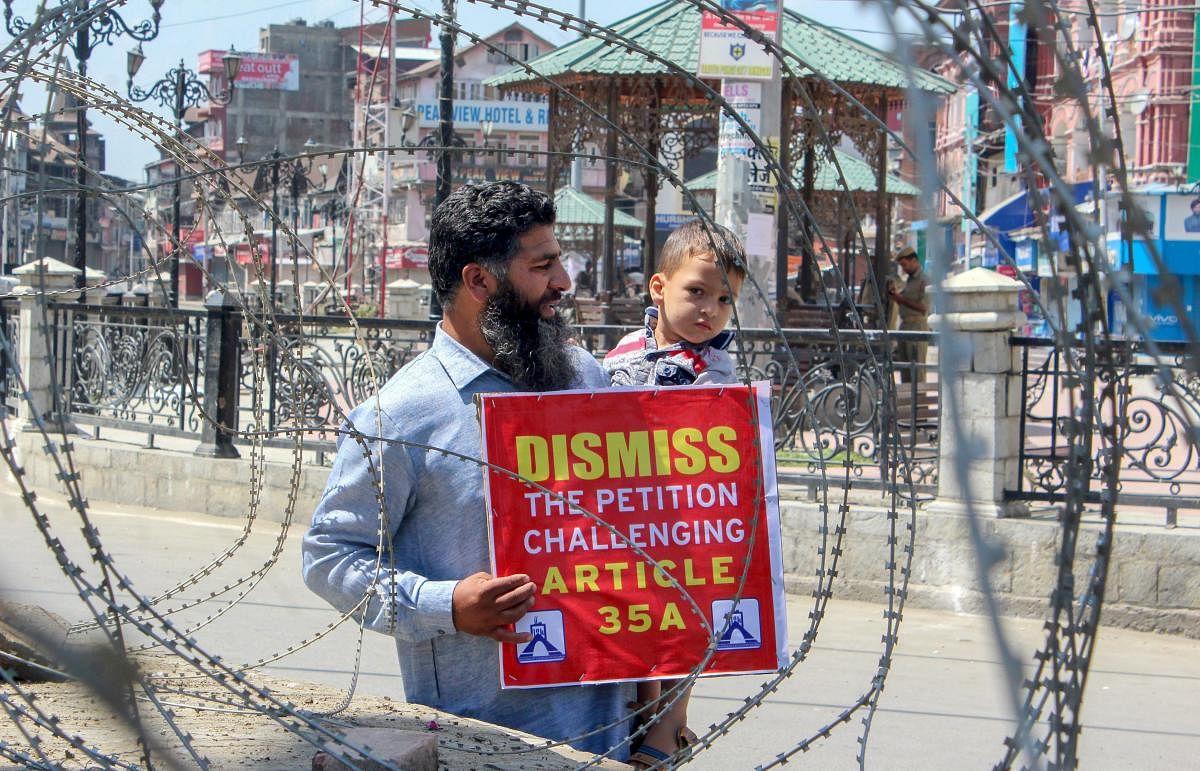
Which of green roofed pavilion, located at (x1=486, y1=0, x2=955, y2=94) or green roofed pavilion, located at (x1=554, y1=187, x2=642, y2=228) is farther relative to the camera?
green roofed pavilion, located at (x1=554, y1=187, x2=642, y2=228)

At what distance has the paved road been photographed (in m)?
5.35

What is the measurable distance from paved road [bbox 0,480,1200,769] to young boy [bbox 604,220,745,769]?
7.02ft

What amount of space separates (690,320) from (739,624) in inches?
39.2

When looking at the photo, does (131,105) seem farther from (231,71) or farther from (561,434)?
(231,71)

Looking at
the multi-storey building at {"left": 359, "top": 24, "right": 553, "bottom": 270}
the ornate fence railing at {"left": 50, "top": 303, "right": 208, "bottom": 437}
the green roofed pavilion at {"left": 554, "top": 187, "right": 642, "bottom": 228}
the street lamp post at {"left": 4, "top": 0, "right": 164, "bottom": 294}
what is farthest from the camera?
the multi-storey building at {"left": 359, "top": 24, "right": 553, "bottom": 270}

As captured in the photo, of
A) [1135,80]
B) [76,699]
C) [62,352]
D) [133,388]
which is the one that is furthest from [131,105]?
[1135,80]

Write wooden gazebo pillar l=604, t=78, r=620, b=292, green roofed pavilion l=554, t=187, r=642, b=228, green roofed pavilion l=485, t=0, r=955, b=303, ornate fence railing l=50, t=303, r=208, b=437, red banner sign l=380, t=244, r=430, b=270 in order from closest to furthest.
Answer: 1. ornate fence railing l=50, t=303, r=208, b=437
2. green roofed pavilion l=485, t=0, r=955, b=303
3. wooden gazebo pillar l=604, t=78, r=620, b=292
4. green roofed pavilion l=554, t=187, r=642, b=228
5. red banner sign l=380, t=244, r=430, b=270

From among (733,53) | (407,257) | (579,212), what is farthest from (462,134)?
(733,53)

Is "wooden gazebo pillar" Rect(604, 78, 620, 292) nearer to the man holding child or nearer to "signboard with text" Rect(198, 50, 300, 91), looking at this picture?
the man holding child

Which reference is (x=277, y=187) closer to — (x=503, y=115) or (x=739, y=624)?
(x=739, y=624)


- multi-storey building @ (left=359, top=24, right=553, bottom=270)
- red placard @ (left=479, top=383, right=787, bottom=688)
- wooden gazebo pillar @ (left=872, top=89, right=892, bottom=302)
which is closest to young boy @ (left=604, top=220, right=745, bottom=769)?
red placard @ (left=479, top=383, right=787, bottom=688)

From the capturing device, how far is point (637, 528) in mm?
2766

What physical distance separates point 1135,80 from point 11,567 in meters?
32.7

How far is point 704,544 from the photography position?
2816 millimetres
